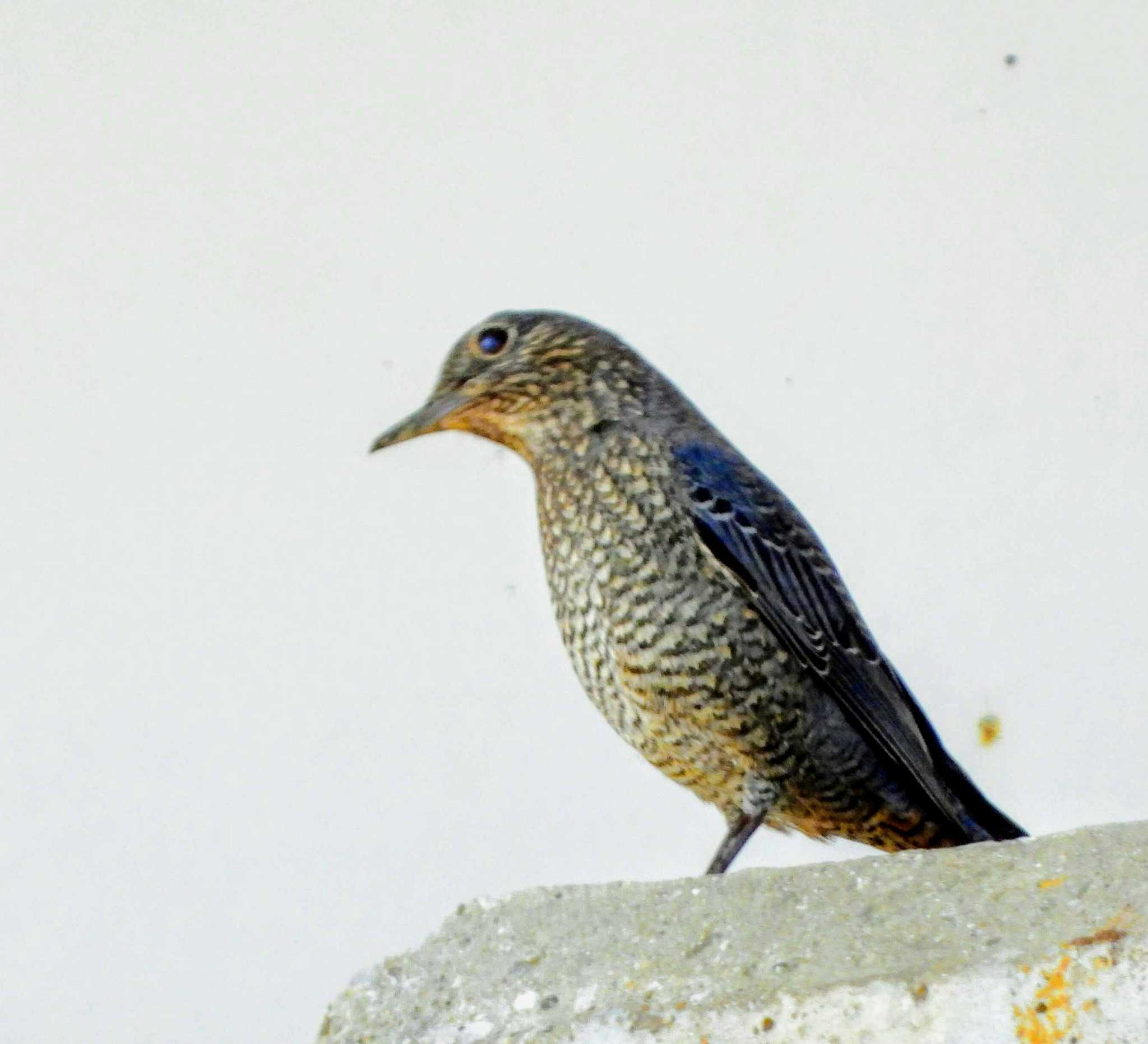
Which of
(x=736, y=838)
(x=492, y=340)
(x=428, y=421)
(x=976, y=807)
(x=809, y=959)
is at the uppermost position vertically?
(x=492, y=340)

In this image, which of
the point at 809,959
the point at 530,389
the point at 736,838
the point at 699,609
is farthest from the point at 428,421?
the point at 809,959

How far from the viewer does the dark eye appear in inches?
99.5

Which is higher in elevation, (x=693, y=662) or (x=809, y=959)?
(x=693, y=662)

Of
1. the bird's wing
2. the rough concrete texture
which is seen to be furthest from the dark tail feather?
the rough concrete texture

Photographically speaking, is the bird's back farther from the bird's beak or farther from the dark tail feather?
the bird's beak

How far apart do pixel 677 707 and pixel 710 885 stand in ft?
1.76

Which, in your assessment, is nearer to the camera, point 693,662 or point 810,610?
point 693,662

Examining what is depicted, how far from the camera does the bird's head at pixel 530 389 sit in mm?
2463

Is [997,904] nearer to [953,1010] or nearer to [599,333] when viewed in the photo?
[953,1010]

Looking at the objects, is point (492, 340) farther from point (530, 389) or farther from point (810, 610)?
point (810, 610)

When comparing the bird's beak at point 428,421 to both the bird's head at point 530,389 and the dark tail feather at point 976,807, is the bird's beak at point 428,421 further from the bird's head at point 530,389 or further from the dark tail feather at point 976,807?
the dark tail feather at point 976,807

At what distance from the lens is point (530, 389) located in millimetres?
2492

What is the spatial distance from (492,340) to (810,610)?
1.85 ft

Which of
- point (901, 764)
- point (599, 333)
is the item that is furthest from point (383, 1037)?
Answer: point (599, 333)
